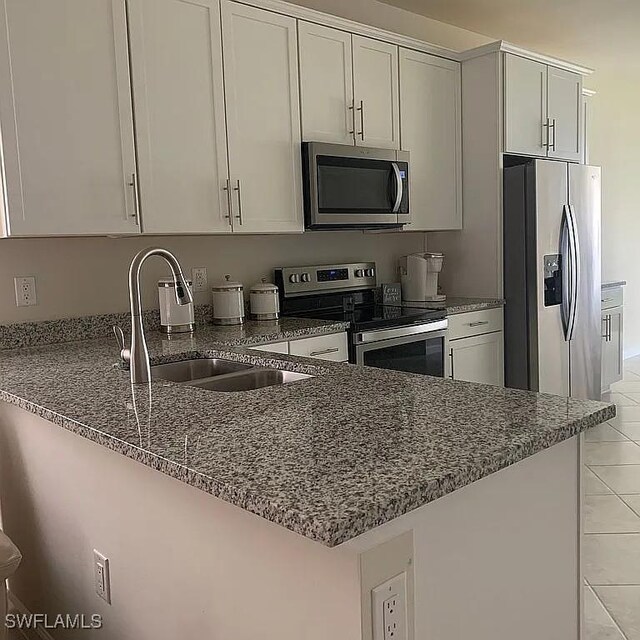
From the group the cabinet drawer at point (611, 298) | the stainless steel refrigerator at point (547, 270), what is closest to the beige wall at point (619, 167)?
the cabinet drawer at point (611, 298)

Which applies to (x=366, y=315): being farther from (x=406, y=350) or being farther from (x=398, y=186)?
(x=398, y=186)

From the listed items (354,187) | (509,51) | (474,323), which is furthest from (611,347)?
(354,187)

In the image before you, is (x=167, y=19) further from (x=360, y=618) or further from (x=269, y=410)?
(x=360, y=618)

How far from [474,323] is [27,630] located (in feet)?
8.62

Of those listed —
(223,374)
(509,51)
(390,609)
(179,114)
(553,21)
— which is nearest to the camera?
(390,609)

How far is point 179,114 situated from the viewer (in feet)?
9.25

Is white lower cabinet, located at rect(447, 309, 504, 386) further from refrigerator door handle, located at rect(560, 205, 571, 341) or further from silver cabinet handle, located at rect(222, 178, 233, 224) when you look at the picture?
silver cabinet handle, located at rect(222, 178, 233, 224)

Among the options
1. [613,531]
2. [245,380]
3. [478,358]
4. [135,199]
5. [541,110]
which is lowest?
[613,531]

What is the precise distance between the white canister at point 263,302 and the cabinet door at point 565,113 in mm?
2138

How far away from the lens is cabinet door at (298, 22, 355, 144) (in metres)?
3.27

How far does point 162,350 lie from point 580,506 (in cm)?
157

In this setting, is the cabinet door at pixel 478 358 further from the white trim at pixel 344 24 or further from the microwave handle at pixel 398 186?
the white trim at pixel 344 24

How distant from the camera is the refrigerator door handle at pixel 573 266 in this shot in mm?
4039

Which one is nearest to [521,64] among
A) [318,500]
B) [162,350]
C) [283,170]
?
[283,170]
